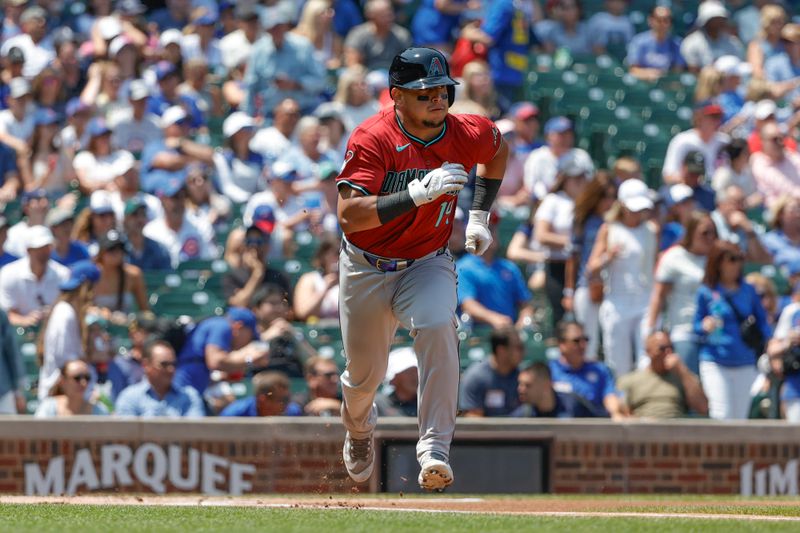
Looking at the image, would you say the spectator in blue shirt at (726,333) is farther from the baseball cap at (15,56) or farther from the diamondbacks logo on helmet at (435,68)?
the baseball cap at (15,56)

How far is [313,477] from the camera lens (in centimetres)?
1033

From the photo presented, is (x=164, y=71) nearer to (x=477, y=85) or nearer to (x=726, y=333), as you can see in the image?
(x=477, y=85)

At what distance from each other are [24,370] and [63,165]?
3024mm

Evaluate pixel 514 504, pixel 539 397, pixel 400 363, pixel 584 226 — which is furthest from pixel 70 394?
pixel 584 226

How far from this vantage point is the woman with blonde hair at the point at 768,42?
16719 millimetres

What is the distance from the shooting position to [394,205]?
6.86m

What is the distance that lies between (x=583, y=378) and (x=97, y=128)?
16.2ft

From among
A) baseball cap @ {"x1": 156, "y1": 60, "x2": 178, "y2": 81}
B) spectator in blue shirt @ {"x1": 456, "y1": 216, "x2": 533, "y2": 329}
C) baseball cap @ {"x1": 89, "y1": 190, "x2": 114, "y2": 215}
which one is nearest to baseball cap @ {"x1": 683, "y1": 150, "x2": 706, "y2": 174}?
spectator in blue shirt @ {"x1": 456, "y1": 216, "x2": 533, "y2": 329}

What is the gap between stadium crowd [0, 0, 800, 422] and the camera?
11.1 meters

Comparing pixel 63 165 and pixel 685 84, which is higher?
pixel 685 84

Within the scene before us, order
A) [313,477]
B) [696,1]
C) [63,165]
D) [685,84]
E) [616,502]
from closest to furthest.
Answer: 1. [616,502]
2. [313,477]
3. [63,165]
4. [685,84]
5. [696,1]

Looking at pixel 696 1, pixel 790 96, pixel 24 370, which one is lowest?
pixel 24 370

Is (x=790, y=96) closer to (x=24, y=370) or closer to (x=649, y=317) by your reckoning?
(x=649, y=317)

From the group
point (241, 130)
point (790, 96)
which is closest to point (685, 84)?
point (790, 96)
